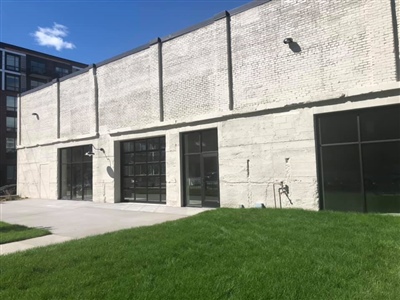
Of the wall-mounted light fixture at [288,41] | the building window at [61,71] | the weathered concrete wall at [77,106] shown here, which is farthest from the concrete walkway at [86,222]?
the building window at [61,71]

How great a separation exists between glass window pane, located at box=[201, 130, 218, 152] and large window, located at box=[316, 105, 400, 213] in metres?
4.62

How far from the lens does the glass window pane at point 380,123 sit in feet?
35.6

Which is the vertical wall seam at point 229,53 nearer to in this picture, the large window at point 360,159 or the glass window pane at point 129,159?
the large window at point 360,159

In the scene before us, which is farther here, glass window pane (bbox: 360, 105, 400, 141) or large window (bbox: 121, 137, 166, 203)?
large window (bbox: 121, 137, 166, 203)

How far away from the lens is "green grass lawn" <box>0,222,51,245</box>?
9.30 metres

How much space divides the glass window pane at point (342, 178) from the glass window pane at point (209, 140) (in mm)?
4816

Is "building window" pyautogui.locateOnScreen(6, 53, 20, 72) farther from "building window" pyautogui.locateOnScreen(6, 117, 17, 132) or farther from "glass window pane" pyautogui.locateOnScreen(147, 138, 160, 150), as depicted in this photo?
"glass window pane" pyautogui.locateOnScreen(147, 138, 160, 150)

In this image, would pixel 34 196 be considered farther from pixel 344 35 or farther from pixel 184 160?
pixel 344 35

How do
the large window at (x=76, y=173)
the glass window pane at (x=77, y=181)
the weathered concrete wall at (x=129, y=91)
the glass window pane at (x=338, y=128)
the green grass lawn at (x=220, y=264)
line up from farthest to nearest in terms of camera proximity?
the glass window pane at (x=77, y=181) → the large window at (x=76, y=173) → the weathered concrete wall at (x=129, y=91) → the glass window pane at (x=338, y=128) → the green grass lawn at (x=220, y=264)

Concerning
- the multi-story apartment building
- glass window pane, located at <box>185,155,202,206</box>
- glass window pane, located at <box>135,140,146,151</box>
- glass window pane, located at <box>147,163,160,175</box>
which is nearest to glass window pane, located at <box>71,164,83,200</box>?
glass window pane, located at <box>135,140,146,151</box>

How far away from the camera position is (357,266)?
18.4 ft

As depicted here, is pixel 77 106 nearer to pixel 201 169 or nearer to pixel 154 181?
pixel 154 181

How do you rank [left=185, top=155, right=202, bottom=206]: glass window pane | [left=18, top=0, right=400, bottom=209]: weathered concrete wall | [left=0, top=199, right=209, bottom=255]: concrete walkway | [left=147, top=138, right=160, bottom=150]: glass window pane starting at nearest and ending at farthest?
1. [left=0, top=199, right=209, bottom=255]: concrete walkway
2. [left=18, top=0, right=400, bottom=209]: weathered concrete wall
3. [left=185, top=155, right=202, bottom=206]: glass window pane
4. [left=147, top=138, right=160, bottom=150]: glass window pane

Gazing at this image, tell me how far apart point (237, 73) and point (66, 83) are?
45.1 ft
